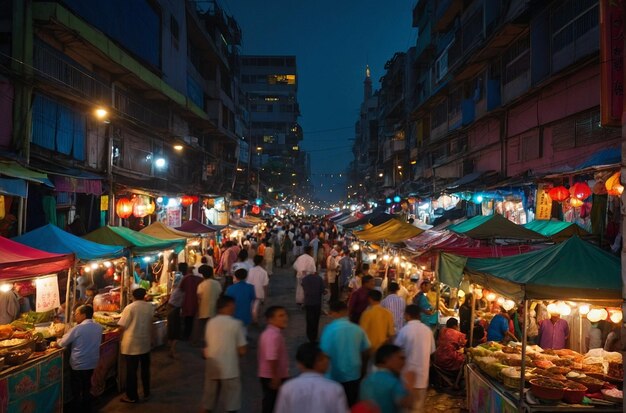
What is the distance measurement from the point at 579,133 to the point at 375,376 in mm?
12165

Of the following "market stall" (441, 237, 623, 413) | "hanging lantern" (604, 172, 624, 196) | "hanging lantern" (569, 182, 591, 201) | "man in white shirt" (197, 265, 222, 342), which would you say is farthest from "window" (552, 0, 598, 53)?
"man in white shirt" (197, 265, 222, 342)

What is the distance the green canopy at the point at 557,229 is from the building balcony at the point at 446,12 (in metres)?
14.9

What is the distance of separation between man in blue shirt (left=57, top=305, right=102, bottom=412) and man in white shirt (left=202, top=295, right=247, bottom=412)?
231cm

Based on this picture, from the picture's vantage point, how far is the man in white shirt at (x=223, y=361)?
6.23 m

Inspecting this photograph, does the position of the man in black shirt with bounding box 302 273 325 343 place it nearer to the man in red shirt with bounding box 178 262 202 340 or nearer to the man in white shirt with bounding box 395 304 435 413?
the man in red shirt with bounding box 178 262 202 340

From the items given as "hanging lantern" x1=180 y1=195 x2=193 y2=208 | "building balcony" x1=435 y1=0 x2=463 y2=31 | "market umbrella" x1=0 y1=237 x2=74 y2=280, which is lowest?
"market umbrella" x1=0 y1=237 x2=74 y2=280

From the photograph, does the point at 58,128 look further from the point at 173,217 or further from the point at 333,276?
the point at 173,217

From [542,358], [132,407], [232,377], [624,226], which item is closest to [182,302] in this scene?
[132,407]

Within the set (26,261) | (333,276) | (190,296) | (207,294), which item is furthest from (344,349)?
(333,276)

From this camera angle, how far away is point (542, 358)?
25.8ft

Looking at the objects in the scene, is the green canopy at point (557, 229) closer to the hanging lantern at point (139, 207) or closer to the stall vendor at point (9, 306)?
the stall vendor at point (9, 306)

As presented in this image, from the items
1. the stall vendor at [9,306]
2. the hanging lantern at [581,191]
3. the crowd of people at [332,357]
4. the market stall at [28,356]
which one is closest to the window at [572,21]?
the hanging lantern at [581,191]

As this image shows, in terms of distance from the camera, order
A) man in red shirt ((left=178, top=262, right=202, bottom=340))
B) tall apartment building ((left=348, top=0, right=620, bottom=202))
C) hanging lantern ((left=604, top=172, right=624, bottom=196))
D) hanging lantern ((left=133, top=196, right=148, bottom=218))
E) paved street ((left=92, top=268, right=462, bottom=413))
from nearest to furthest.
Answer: paved street ((left=92, top=268, right=462, bottom=413)) < hanging lantern ((left=604, top=172, right=624, bottom=196)) < man in red shirt ((left=178, top=262, right=202, bottom=340)) < tall apartment building ((left=348, top=0, right=620, bottom=202)) < hanging lantern ((left=133, top=196, right=148, bottom=218))

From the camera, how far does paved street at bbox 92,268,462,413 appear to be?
786 cm
